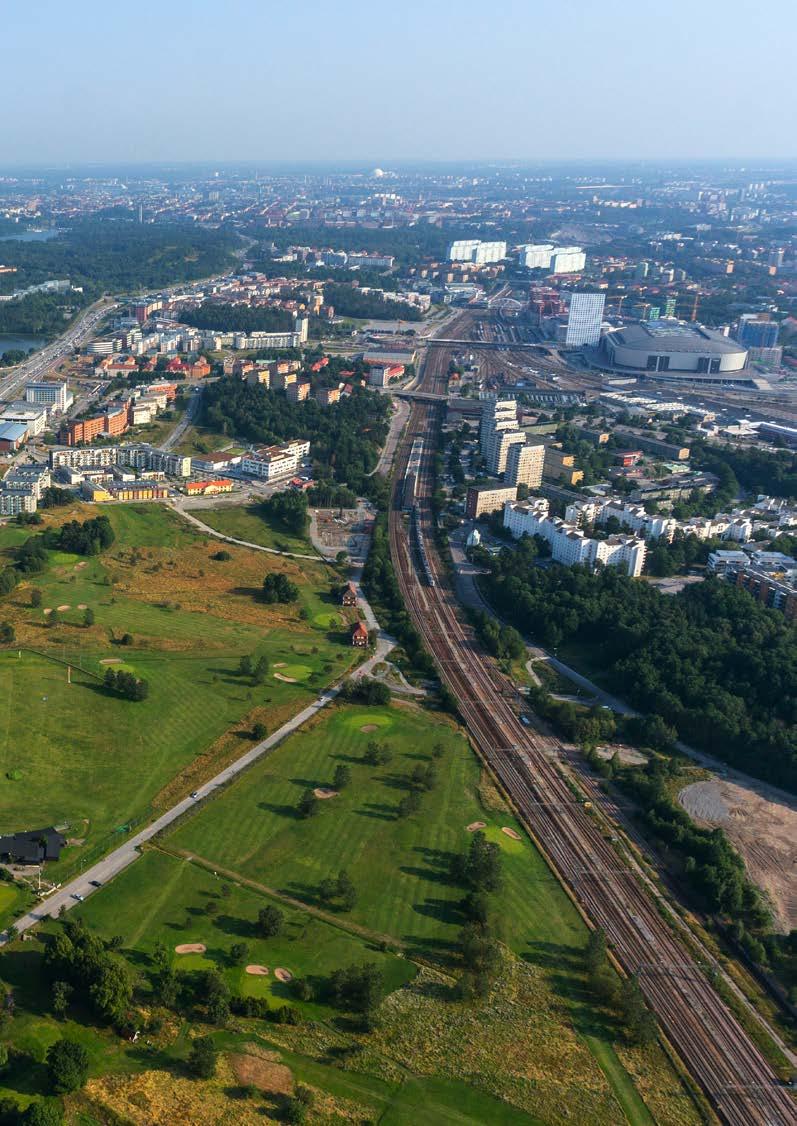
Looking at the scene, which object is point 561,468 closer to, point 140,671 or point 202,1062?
point 140,671

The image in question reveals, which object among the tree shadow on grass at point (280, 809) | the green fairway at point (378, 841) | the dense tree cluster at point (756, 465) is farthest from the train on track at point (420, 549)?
the dense tree cluster at point (756, 465)

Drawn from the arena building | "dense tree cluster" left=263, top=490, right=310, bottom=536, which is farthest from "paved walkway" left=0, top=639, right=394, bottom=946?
the arena building

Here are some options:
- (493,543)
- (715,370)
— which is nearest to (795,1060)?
(493,543)

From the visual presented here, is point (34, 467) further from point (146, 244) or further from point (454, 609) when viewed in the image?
point (146, 244)

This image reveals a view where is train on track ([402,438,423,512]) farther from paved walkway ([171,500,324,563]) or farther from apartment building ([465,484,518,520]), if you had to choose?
paved walkway ([171,500,324,563])

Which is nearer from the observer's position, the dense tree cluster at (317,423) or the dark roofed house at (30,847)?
the dark roofed house at (30,847)

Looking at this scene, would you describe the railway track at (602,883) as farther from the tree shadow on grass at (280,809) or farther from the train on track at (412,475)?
the train on track at (412,475)
